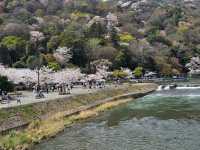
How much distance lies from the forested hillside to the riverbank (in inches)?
1077

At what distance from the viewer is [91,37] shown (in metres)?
107

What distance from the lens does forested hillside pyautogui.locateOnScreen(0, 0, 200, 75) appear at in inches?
3501

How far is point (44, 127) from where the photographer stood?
34375mm

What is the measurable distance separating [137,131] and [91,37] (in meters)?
75.5

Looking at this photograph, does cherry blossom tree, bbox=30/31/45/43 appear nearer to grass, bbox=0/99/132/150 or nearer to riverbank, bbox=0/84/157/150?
riverbank, bbox=0/84/157/150

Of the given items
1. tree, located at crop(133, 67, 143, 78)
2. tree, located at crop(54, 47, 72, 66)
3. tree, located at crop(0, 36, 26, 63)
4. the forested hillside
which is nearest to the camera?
tree, located at crop(54, 47, 72, 66)

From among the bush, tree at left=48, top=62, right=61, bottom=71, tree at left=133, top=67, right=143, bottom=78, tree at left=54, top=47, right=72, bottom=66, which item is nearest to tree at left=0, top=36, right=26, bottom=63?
tree at left=54, top=47, right=72, bottom=66

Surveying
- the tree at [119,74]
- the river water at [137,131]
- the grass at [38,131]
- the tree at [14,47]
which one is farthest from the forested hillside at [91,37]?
the grass at [38,131]

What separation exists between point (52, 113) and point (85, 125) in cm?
438

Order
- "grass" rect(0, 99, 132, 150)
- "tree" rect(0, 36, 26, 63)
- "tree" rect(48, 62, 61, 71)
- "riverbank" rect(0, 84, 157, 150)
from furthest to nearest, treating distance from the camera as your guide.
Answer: "tree" rect(0, 36, 26, 63)
"tree" rect(48, 62, 61, 71)
"riverbank" rect(0, 84, 157, 150)
"grass" rect(0, 99, 132, 150)

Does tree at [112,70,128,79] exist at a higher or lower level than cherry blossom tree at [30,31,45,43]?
lower

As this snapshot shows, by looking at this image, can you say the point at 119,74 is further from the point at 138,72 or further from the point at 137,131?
the point at 137,131

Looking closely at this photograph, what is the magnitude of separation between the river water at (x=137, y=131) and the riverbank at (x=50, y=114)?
3.38ft

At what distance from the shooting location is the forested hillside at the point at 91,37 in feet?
292
